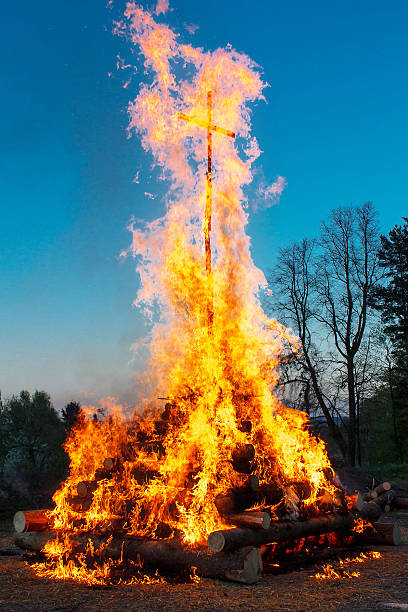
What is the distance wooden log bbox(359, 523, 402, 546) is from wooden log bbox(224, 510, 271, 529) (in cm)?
370

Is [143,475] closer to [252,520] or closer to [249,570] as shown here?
[252,520]

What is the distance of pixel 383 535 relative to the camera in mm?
10531

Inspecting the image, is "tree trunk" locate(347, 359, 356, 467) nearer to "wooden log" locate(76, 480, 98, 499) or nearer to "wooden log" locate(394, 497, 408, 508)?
"wooden log" locate(394, 497, 408, 508)

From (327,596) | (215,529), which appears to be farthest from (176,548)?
(327,596)

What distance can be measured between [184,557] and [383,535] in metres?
5.15

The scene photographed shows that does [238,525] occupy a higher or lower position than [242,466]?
lower

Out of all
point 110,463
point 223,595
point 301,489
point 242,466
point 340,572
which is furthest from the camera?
point 110,463

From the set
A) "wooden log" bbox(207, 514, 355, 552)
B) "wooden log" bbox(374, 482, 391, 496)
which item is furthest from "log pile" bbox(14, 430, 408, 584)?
"wooden log" bbox(374, 482, 391, 496)

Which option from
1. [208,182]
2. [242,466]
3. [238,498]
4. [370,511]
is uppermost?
[208,182]

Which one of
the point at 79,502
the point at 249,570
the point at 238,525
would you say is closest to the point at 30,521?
the point at 79,502

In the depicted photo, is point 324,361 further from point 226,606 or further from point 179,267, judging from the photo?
point 226,606

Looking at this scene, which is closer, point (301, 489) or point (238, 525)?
point (238, 525)

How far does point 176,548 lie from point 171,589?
949 millimetres

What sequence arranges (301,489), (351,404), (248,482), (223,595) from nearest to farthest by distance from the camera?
1. (223,595)
2. (248,482)
3. (301,489)
4. (351,404)
